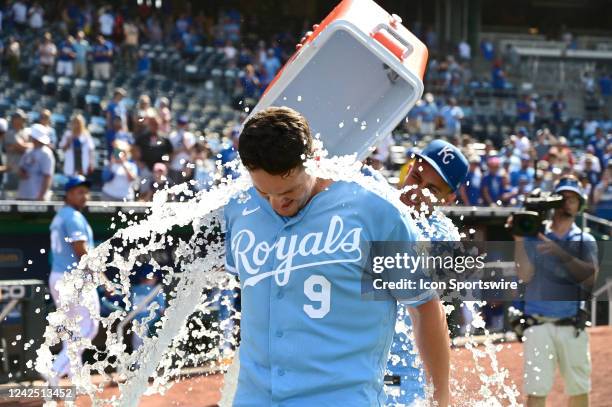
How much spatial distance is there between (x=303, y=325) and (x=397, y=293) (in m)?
0.31

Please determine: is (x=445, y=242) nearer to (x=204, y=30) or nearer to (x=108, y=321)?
(x=108, y=321)

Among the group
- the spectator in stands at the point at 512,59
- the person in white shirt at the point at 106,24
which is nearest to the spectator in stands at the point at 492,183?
the person in white shirt at the point at 106,24

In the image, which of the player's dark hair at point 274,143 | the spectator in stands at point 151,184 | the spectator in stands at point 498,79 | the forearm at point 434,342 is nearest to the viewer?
the player's dark hair at point 274,143

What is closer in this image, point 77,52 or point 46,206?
point 46,206

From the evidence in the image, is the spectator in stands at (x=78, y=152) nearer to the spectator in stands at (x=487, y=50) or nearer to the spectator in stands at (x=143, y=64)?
the spectator in stands at (x=143, y=64)

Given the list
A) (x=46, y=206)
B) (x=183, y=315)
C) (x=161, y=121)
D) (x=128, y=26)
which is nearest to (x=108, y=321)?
(x=183, y=315)

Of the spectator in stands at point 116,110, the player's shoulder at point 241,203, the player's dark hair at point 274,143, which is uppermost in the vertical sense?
the spectator in stands at point 116,110

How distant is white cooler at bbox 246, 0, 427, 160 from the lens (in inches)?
182

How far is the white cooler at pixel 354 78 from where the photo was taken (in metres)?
4.62

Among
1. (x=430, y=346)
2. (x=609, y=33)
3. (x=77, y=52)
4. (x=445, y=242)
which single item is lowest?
(x=430, y=346)

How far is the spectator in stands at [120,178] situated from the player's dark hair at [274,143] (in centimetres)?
855

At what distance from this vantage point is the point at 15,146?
12039 mm

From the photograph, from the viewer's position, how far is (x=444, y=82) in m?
26.5

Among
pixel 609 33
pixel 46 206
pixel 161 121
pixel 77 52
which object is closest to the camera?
pixel 46 206
